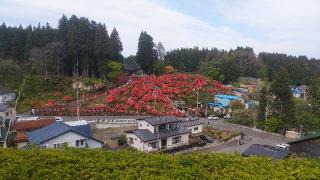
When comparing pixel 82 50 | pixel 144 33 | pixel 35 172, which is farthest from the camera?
pixel 144 33

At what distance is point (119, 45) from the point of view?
1984 inches

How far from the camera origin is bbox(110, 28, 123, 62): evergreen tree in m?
48.2

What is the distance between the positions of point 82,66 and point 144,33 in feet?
39.3

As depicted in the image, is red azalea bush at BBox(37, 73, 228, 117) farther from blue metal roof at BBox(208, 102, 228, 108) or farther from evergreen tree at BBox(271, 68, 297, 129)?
evergreen tree at BBox(271, 68, 297, 129)

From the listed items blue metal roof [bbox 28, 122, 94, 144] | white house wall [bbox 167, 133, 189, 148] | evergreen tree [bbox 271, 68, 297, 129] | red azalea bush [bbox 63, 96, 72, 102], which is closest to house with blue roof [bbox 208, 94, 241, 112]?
evergreen tree [bbox 271, 68, 297, 129]

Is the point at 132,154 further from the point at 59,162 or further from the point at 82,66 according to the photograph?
the point at 82,66

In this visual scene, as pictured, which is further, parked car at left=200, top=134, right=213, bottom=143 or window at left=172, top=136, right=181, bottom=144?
parked car at left=200, top=134, right=213, bottom=143

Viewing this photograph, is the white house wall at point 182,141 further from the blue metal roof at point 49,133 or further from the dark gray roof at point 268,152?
the dark gray roof at point 268,152

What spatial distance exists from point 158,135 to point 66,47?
26225 millimetres

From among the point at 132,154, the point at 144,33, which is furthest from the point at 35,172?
the point at 144,33

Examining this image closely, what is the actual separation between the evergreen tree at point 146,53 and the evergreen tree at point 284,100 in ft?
83.3

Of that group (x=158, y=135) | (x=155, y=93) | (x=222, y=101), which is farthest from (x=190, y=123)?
(x=222, y=101)

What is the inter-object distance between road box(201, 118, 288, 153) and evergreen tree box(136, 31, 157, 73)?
65.9 ft

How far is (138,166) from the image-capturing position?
7773 mm
